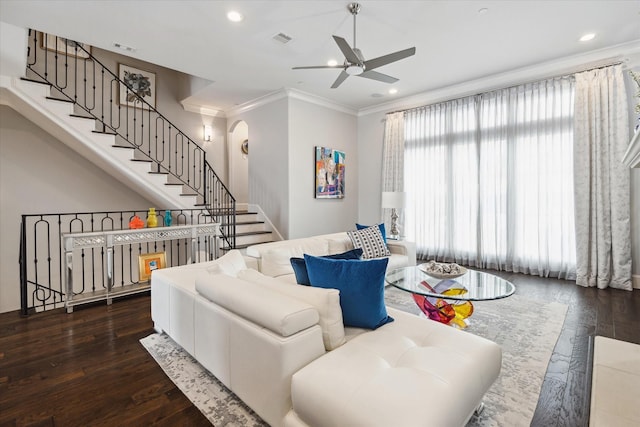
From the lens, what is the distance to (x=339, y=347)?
166cm

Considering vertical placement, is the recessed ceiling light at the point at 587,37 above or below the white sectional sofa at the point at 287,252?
above

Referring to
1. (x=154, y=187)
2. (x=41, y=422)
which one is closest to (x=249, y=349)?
(x=41, y=422)

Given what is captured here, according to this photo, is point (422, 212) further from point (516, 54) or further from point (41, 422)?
point (41, 422)

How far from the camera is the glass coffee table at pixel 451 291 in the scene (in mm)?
2539

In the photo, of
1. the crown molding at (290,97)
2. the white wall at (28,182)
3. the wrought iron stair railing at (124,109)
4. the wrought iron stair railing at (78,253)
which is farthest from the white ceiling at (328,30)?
the wrought iron stair railing at (78,253)

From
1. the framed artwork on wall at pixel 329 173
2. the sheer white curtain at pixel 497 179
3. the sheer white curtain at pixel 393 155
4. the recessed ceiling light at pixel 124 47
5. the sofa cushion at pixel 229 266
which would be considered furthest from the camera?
the sheer white curtain at pixel 393 155

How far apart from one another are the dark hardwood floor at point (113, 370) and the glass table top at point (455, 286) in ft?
1.98

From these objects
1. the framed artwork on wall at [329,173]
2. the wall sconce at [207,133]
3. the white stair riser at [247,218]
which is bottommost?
the white stair riser at [247,218]

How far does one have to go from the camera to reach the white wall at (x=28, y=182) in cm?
477

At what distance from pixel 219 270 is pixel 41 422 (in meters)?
1.25

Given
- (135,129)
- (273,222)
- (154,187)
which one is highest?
(135,129)

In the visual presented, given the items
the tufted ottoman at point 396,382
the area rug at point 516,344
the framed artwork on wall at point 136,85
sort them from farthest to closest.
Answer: the framed artwork on wall at point 136,85 → the area rug at point 516,344 → the tufted ottoman at point 396,382

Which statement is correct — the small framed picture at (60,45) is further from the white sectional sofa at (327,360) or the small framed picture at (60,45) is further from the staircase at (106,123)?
the white sectional sofa at (327,360)

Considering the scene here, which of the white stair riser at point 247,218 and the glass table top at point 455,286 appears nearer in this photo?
the glass table top at point 455,286
